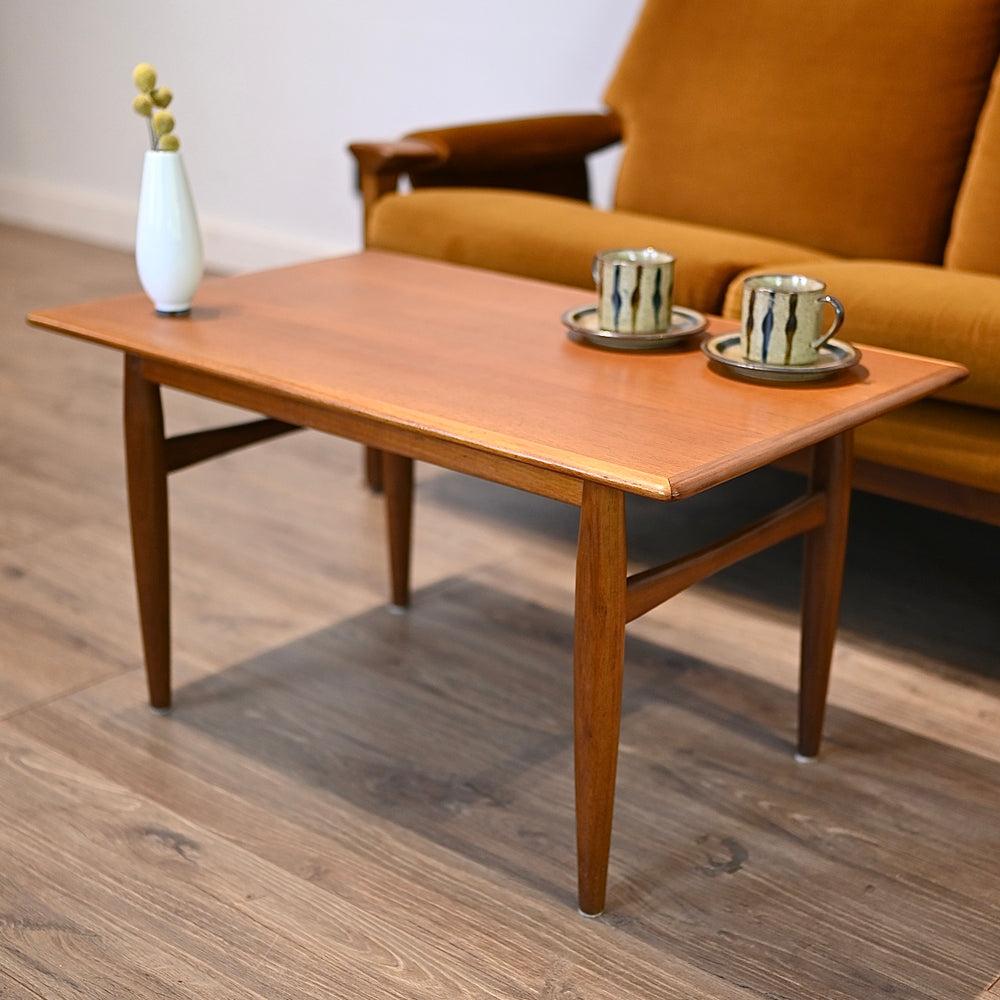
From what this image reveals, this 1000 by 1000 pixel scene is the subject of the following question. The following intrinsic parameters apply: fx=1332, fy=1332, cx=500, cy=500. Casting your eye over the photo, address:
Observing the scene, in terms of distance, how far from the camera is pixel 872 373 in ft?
4.47

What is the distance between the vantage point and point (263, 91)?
3.67 m

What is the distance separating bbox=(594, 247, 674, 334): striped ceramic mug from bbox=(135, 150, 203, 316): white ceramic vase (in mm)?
465

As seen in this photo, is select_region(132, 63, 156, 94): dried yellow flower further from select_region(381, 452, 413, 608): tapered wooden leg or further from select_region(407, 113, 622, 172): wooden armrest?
select_region(407, 113, 622, 172): wooden armrest

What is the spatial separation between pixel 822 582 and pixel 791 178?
98 centimetres

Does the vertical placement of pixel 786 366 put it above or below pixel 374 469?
above

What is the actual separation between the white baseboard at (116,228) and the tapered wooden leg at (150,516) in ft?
6.93

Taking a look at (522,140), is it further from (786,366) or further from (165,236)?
(786,366)

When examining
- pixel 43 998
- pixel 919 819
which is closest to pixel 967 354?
pixel 919 819

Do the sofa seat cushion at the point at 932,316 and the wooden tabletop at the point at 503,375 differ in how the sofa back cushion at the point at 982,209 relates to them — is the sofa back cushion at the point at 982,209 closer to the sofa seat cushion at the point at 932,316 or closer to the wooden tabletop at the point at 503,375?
the sofa seat cushion at the point at 932,316

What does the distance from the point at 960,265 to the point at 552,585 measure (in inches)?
30.7

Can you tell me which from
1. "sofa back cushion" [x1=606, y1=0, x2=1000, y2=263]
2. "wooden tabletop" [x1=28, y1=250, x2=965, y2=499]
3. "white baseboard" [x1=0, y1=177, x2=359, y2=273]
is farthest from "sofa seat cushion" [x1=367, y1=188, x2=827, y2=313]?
"white baseboard" [x1=0, y1=177, x2=359, y2=273]

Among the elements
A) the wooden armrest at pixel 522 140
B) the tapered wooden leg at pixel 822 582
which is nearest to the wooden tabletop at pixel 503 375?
the tapered wooden leg at pixel 822 582

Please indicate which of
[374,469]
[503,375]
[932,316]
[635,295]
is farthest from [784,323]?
[374,469]

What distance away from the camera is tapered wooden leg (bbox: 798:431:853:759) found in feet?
4.72
